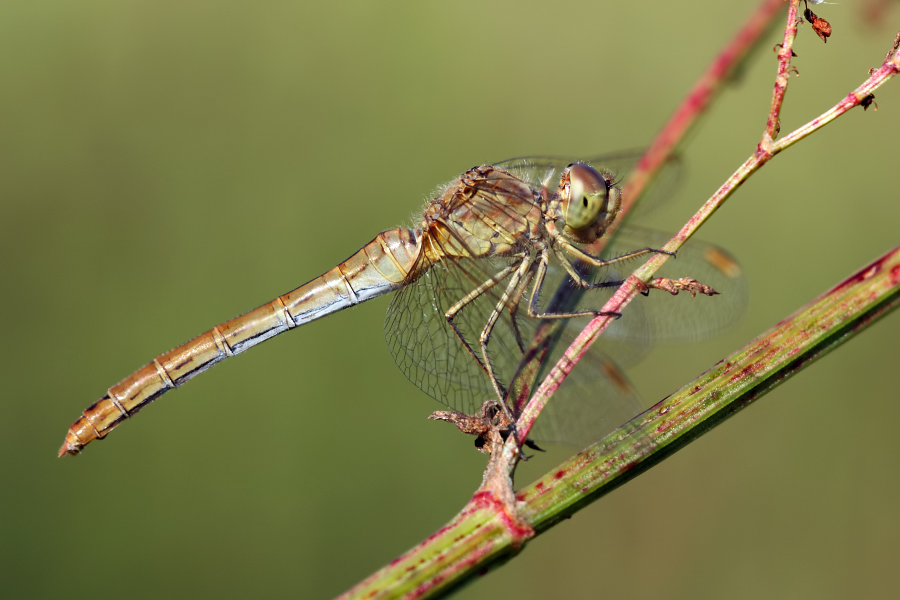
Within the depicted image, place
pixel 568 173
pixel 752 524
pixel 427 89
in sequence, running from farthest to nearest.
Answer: pixel 427 89 < pixel 752 524 < pixel 568 173

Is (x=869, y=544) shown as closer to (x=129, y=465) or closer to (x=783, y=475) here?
(x=783, y=475)

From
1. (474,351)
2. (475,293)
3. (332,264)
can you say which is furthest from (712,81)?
(332,264)

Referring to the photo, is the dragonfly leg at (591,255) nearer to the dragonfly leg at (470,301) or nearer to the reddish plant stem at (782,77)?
the dragonfly leg at (470,301)

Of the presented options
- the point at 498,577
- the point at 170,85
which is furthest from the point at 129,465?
the point at 170,85

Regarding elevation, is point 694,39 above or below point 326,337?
above

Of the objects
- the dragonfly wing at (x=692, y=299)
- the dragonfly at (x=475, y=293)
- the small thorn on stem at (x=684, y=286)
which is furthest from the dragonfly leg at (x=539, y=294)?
the small thorn on stem at (x=684, y=286)

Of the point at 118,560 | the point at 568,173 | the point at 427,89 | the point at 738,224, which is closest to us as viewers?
the point at 568,173

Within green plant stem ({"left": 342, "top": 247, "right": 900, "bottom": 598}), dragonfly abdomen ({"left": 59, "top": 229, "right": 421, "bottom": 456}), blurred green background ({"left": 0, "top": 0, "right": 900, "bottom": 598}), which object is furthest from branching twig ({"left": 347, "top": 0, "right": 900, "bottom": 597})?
blurred green background ({"left": 0, "top": 0, "right": 900, "bottom": 598})

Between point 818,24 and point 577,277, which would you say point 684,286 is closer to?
point 818,24
